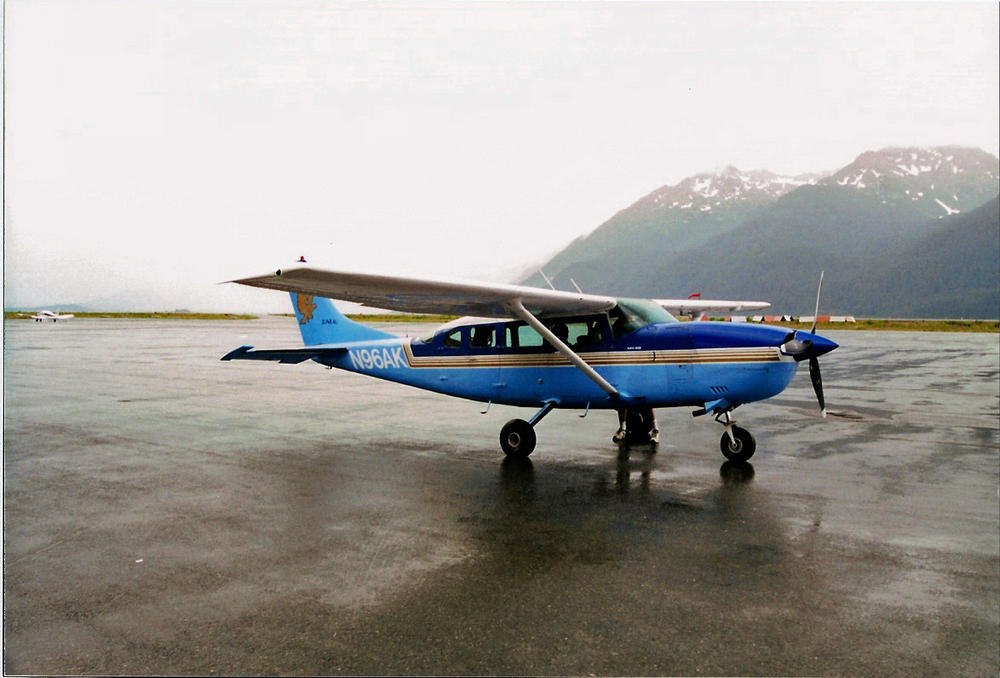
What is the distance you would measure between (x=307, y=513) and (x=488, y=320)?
4135mm

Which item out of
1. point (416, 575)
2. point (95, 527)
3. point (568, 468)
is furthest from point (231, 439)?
point (416, 575)

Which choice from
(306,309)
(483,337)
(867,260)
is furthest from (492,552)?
(867,260)

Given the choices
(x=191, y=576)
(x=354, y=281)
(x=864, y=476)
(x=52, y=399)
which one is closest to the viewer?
(x=191, y=576)

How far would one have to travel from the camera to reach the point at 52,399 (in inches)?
542

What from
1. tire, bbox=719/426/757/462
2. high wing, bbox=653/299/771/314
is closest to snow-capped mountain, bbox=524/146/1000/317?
high wing, bbox=653/299/771/314

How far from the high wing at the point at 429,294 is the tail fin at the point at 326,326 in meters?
2.53

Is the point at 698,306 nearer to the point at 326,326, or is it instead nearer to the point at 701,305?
the point at 701,305

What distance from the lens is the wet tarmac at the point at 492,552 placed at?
10.8 ft

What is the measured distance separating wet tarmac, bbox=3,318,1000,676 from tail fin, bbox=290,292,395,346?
62.7 inches

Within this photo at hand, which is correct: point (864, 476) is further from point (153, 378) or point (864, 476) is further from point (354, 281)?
point (153, 378)

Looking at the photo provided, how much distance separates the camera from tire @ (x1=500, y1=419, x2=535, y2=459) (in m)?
8.49

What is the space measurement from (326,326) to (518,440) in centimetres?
436

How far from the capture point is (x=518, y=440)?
8.52 m

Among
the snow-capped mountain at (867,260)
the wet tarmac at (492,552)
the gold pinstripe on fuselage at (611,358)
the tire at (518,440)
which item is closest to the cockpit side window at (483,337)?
the gold pinstripe on fuselage at (611,358)
